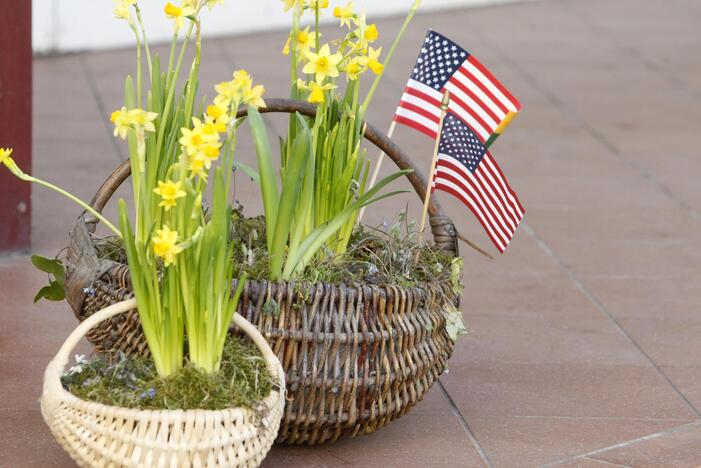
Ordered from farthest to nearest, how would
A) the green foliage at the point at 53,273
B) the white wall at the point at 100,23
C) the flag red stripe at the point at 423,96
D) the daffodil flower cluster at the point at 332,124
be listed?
the white wall at the point at 100,23 → the flag red stripe at the point at 423,96 → the green foliage at the point at 53,273 → the daffodil flower cluster at the point at 332,124

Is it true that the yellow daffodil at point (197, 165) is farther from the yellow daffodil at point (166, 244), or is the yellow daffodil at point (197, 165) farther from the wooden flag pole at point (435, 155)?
the wooden flag pole at point (435, 155)

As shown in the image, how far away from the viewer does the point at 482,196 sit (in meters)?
3.83

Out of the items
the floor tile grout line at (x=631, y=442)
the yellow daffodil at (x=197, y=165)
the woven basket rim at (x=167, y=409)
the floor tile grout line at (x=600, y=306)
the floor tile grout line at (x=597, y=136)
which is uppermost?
the yellow daffodil at (x=197, y=165)

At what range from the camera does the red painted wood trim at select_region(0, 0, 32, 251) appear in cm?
505

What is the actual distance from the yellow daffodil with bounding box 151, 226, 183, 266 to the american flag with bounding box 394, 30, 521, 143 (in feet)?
3.82

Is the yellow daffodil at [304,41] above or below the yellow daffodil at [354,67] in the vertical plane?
above

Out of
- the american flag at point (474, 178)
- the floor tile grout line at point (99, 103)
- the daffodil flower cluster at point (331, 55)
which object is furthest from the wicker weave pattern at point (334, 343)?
the floor tile grout line at point (99, 103)

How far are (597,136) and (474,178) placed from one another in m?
4.27

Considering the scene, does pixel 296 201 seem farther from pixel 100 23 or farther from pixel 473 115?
pixel 100 23

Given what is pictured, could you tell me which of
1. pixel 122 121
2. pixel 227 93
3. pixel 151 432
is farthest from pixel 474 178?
pixel 151 432

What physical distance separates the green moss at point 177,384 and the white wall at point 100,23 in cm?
591

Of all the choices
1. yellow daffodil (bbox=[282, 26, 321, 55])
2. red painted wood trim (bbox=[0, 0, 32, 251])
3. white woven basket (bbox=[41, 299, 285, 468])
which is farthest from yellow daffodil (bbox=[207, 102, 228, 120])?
red painted wood trim (bbox=[0, 0, 32, 251])

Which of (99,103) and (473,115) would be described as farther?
(99,103)

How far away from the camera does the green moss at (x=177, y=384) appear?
10.00 feet
